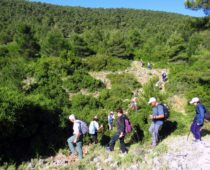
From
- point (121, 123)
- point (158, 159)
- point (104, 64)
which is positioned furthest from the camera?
point (104, 64)

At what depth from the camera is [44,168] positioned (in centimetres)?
1006

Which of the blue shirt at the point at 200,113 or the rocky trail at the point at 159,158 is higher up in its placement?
the blue shirt at the point at 200,113

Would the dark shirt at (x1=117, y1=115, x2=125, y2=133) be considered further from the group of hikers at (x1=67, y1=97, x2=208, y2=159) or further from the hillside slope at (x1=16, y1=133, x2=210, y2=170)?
the hillside slope at (x1=16, y1=133, x2=210, y2=170)

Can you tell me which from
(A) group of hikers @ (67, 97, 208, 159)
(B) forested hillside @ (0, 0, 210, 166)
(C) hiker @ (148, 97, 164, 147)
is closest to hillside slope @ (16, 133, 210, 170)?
(A) group of hikers @ (67, 97, 208, 159)

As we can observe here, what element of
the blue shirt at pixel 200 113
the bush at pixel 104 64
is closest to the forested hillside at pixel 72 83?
the bush at pixel 104 64

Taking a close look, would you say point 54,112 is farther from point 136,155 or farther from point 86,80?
point 86,80

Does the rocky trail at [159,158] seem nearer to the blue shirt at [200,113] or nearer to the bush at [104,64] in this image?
the blue shirt at [200,113]

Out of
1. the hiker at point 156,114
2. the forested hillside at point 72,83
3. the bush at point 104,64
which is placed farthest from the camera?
the bush at point 104,64

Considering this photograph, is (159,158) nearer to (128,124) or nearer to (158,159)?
(158,159)

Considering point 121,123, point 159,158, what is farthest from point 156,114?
point 159,158

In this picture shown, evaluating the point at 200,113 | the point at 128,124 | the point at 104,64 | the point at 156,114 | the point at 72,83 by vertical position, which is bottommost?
the point at 72,83

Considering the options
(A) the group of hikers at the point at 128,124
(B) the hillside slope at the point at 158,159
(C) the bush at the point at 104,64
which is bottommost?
(C) the bush at the point at 104,64

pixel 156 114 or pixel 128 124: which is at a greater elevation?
pixel 156 114

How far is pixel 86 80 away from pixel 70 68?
442 cm
